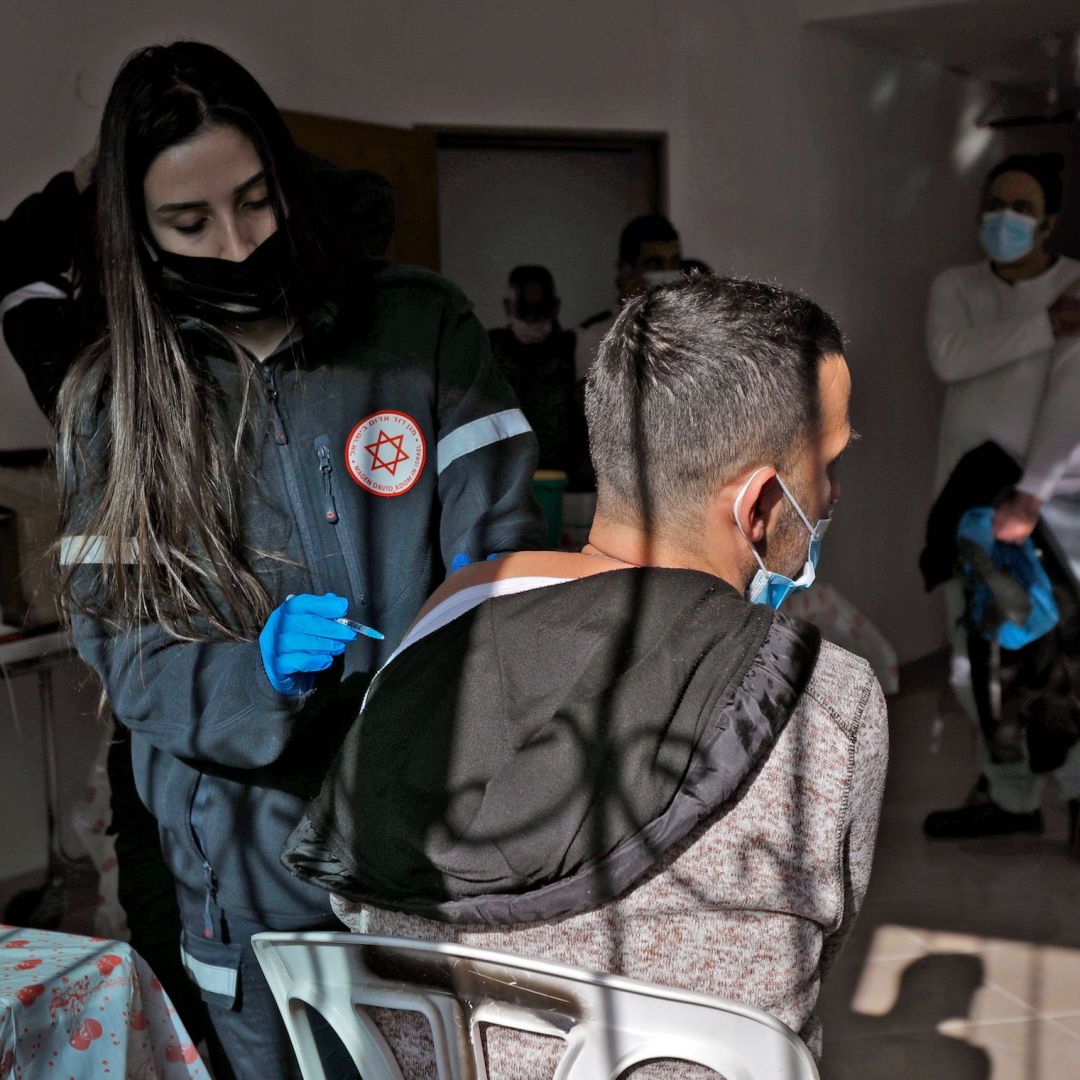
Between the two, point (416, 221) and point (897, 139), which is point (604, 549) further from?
point (897, 139)

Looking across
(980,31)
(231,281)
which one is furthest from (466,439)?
(980,31)

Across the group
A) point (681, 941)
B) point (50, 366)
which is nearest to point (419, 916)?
point (681, 941)

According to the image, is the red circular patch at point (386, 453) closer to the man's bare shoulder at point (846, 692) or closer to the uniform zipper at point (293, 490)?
the uniform zipper at point (293, 490)

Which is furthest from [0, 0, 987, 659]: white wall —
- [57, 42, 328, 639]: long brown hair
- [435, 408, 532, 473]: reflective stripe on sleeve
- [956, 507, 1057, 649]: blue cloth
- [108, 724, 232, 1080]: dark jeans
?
[435, 408, 532, 473]: reflective stripe on sleeve

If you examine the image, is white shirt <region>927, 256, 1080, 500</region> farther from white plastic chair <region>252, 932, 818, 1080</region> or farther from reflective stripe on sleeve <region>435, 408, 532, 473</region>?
white plastic chair <region>252, 932, 818, 1080</region>

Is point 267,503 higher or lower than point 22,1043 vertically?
higher

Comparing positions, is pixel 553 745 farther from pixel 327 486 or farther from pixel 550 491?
pixel 550 491

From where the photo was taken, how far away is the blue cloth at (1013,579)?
370 centimetres

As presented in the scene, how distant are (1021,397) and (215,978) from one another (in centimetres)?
315

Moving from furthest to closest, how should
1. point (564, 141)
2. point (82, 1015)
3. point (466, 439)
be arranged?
point (564, 141) < point (466, 439) < point (82, 1015)

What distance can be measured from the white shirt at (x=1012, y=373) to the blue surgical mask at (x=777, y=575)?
255 cm

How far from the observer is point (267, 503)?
A: 5.00 ft

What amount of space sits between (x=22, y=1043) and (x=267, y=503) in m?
0.63

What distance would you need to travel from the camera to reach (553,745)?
3.31 feet
